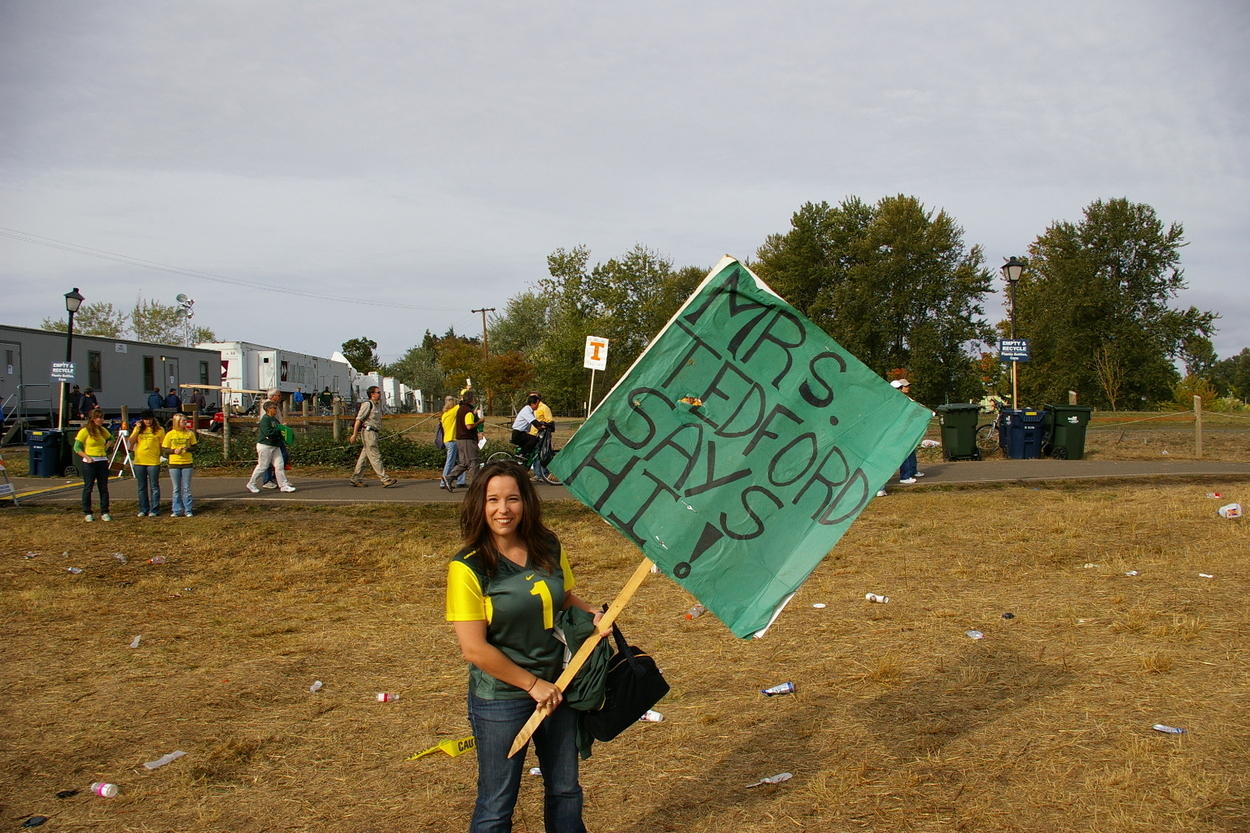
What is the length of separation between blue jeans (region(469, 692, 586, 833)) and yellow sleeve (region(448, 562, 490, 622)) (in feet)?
0.99

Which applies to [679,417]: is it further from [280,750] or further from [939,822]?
[280,750]

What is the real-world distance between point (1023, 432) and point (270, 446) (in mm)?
14779

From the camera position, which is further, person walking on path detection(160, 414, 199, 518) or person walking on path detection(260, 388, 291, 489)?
person walking on path detection(260, 388, 291, 489)

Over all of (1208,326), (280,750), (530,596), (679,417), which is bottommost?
(280,750)

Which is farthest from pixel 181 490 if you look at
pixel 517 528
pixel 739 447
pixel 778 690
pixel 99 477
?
pixel 739 447

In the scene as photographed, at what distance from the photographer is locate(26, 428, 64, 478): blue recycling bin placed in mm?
18500

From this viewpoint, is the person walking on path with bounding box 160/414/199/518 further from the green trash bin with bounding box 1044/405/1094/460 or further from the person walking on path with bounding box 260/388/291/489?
the green trash bin with bounding box 1044/405/1094/460

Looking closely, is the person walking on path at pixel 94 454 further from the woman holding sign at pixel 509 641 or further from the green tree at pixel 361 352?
the green tree at pixel 361 352

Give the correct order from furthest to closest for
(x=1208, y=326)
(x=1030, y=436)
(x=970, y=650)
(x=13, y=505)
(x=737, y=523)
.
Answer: (x=1208, y=326)
(x=1030, y=436)
(x=13, y=505)
(x=970, y=650)
(x=737, y=523)

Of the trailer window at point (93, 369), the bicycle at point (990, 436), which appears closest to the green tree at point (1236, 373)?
the bicycle at point (990, 436)

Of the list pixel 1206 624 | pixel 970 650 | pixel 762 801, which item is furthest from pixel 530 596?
pixel 1206 624

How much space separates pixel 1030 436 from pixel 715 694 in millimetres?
16122

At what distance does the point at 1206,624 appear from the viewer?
21.0 ft

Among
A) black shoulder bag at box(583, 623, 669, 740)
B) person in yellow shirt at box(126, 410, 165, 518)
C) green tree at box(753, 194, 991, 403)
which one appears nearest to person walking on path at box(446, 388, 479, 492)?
person in yellow shirt at box(126, 410, 165, 518)
